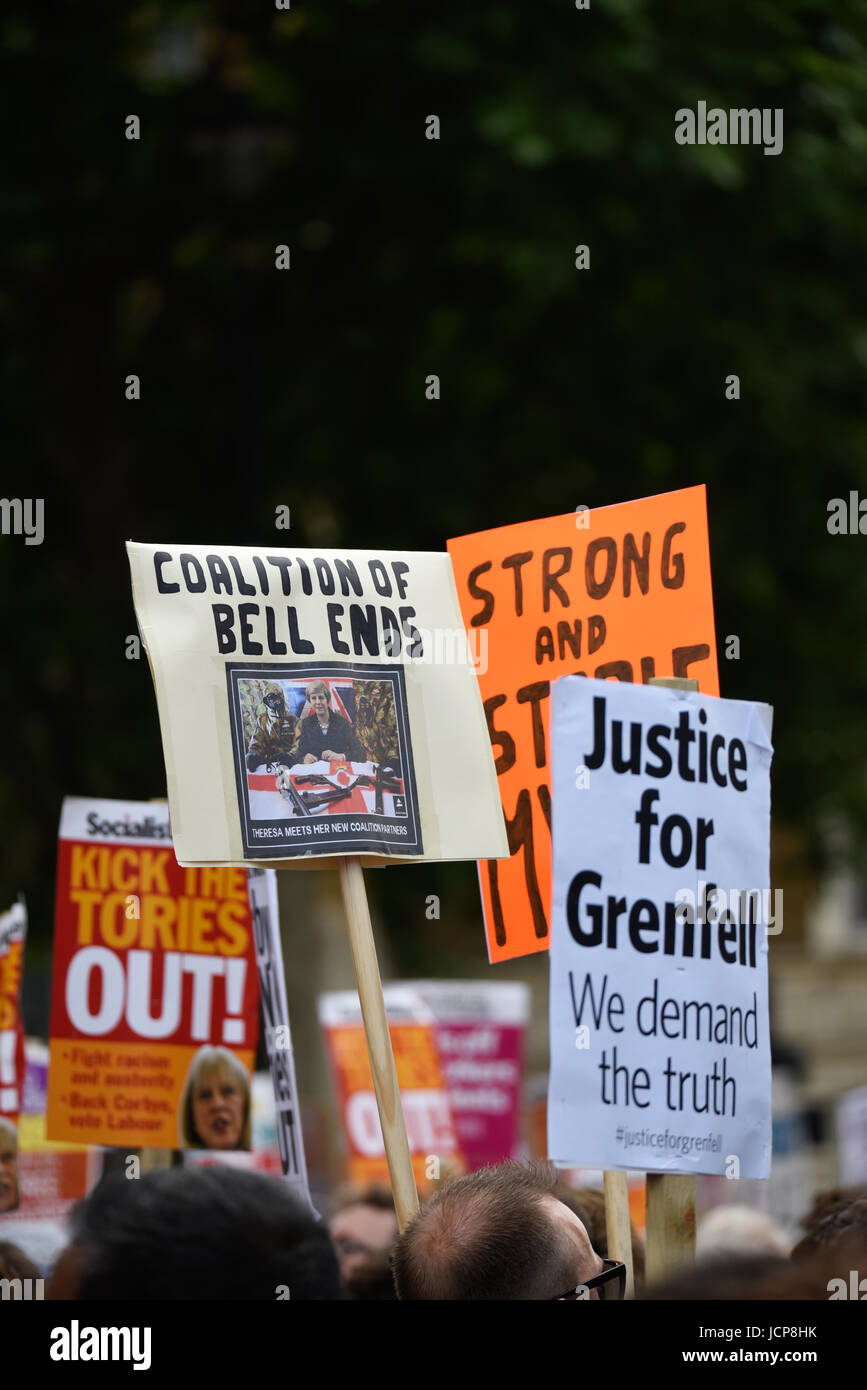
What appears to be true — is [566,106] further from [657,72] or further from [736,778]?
[736,778]

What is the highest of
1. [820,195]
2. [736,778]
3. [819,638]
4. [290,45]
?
[290,45]

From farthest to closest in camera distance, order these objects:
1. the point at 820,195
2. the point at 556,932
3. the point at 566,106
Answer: the point at 820,195 < the point at 566,106 < the point at 556,932

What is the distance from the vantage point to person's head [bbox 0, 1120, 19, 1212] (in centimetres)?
379

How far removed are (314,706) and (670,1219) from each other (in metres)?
0.95

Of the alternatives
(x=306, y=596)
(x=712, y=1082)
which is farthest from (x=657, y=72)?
(x=712, y=1082)

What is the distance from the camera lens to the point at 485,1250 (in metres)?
2.26

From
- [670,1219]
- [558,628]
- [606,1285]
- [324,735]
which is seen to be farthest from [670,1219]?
[558,628]

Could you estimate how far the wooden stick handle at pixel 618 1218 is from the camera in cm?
277

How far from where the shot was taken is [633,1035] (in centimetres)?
246

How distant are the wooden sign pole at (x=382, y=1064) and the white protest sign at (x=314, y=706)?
0.12 metres

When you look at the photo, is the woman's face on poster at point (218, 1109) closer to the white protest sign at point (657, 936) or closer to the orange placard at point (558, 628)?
the orange placard at point (558, 628)

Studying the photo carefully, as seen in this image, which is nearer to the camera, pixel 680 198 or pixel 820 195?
pixel 820 195

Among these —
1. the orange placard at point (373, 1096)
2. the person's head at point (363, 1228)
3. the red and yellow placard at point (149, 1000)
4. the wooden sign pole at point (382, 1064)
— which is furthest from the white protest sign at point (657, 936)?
the orange placard at point (373, 1096)

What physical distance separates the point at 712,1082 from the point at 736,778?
431 mm
